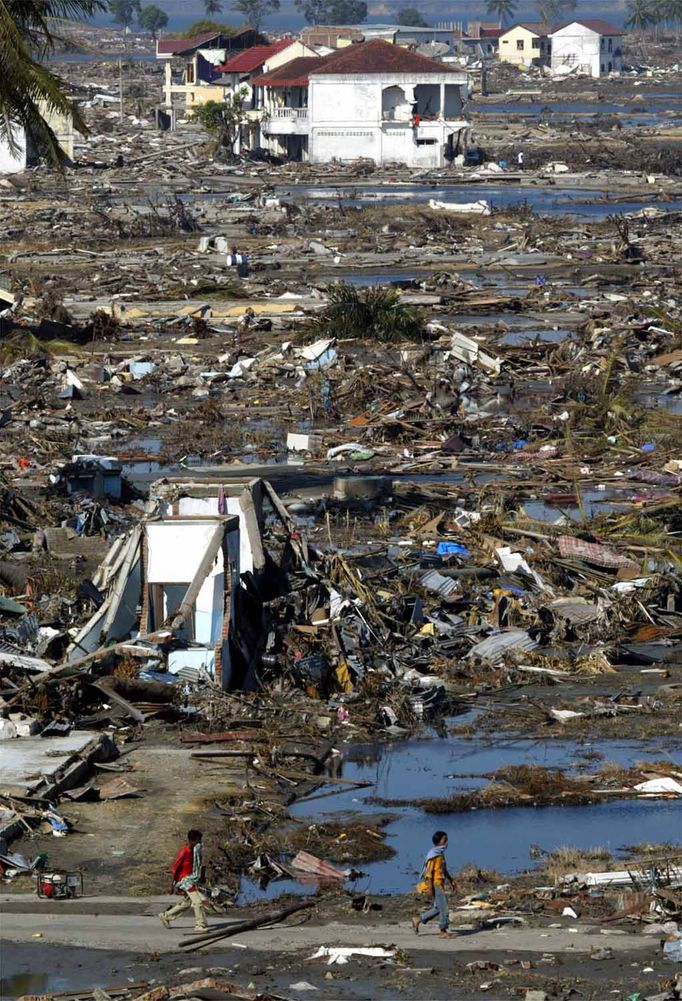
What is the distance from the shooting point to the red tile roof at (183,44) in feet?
301

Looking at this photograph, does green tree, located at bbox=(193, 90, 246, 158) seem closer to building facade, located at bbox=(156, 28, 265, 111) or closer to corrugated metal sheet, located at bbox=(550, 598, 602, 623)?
building facade, located at bbox=(156, 28, 265, 111)

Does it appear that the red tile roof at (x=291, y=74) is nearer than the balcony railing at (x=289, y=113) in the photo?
Yes

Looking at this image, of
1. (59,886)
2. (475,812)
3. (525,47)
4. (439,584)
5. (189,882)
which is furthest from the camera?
(525,47)

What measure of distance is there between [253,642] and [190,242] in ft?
104

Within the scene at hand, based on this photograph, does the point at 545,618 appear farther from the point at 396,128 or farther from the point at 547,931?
the point at 396,128

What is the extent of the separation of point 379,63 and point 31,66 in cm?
5278

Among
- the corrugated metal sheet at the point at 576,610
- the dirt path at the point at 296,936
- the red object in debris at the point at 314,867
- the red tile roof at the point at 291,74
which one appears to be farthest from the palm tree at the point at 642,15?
the dirt path at the point at 296,936

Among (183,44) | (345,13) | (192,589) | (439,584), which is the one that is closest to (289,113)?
(183,44)

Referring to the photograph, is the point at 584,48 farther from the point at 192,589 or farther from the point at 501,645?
the point at 192,589

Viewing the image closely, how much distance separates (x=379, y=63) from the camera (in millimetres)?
68062

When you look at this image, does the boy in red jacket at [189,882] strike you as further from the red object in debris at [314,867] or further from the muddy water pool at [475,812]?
the red object in debris at [314,867]

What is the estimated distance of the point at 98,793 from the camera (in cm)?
1166

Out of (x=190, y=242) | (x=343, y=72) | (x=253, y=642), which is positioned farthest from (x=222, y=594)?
(x=343, y=72)

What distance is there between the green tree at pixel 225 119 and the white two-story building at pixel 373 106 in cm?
169
